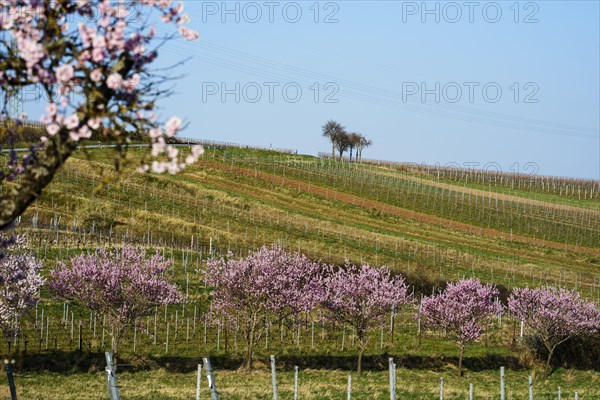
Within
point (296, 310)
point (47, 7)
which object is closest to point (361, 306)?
point (296, 310)

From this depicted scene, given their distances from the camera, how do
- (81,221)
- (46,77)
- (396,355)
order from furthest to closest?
(81,221), (396,355), (46,77)

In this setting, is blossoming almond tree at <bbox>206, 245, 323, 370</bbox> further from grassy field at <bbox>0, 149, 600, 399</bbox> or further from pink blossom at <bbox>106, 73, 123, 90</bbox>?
pink blossom at <bbox>106, 73, 123, 90</bbox>

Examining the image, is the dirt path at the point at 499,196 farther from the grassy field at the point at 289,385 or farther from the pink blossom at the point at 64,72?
the pink blossom at the point at 64,72

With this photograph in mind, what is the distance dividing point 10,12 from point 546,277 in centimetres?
8283

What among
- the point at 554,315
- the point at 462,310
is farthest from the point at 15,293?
the point at 554,315

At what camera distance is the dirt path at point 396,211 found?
10656 centimetres

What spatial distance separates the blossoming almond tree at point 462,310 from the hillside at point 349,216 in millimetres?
22087

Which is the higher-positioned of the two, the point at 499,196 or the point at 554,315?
the point at 499,196

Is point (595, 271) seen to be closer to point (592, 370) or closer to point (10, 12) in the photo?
point (592, 370)

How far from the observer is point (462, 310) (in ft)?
162

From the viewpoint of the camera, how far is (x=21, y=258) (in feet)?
138

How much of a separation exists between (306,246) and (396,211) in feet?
97.2

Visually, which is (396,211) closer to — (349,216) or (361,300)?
(349,216)

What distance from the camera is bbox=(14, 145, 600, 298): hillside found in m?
83.8
